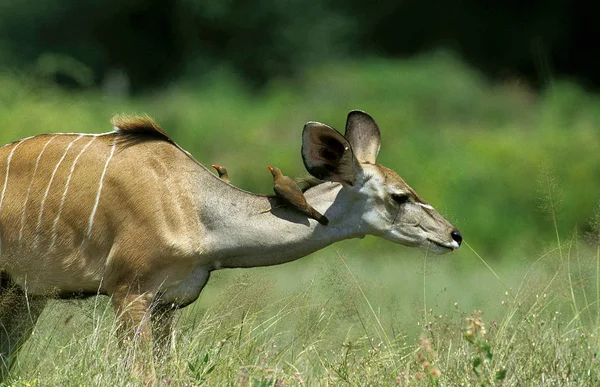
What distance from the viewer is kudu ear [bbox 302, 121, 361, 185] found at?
616 cm

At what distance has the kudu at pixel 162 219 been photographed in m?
6.02

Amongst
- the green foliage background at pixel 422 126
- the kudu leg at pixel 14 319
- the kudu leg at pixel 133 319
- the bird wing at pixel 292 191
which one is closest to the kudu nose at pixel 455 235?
the bird wing at pixel 292 191

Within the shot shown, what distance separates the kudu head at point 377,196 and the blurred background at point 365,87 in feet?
1.95

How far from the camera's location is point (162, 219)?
600 cm

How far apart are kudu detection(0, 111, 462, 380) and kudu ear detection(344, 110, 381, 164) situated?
25 cm

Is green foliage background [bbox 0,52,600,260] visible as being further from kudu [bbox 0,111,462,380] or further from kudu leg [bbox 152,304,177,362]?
kudu leg [bbox 152,304,177,362]

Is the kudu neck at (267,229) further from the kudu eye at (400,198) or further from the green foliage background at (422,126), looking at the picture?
the green foliage background at (422,126)

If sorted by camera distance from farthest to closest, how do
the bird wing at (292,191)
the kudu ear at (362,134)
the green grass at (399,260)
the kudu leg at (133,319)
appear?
the kudu ear at (362,134) → the bird wing at (292,191) → the kudu leg at (133,319) → the green grass at (399,260)

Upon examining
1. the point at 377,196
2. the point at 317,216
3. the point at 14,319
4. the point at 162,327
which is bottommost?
the point at 14,319

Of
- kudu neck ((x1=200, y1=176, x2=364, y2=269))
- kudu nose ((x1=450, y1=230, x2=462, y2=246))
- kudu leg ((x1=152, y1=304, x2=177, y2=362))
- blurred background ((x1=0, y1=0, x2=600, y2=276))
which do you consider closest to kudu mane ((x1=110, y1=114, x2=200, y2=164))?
kudu neck ((x1=200, y1=176, x2=364, y2=269))

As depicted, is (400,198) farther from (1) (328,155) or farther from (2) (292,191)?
(2) (292,191)

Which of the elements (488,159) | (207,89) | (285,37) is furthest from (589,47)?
(488,159)

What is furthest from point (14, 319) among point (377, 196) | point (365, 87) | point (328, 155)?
point (365, 87)

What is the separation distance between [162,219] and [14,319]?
103 centimetres
